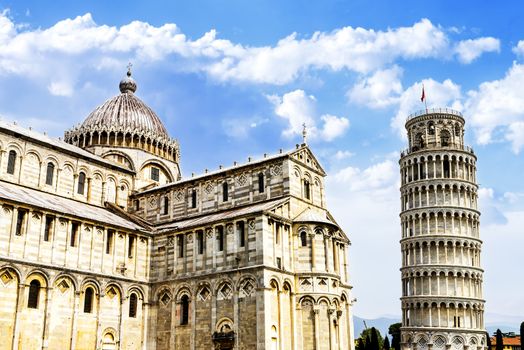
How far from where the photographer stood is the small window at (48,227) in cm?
4116

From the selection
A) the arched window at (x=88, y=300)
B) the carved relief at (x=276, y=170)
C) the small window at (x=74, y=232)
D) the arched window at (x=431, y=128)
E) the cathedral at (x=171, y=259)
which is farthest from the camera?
the arched window at (x=431, y=128)

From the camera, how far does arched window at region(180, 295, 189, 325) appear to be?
44.6 meters

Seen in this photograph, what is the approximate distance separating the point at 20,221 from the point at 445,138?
6031 centimetres

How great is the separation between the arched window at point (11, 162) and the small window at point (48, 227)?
6.94 meters

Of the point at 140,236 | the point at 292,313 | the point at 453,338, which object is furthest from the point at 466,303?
the point at 140,236

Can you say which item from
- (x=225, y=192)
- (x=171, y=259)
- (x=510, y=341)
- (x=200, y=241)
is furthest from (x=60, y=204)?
(x=510, y=341)

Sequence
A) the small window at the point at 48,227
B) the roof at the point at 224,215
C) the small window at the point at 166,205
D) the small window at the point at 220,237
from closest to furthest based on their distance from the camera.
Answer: the small window at the point at 48,227, the roof at the point at 224,215, the small window at the point at 220,237, the small window at the point at 166,205

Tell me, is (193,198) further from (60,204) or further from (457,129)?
(457,129)

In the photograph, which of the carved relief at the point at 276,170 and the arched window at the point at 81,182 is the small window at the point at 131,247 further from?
the carved relief at the point at 276,170

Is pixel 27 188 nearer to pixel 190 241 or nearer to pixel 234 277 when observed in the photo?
pixel 190 241

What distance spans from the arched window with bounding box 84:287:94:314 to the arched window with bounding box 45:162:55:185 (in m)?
10.3

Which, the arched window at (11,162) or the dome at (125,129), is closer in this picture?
the arched window at (11,162)

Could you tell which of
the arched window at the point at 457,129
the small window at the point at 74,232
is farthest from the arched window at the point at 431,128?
the small window at the point at 74,232

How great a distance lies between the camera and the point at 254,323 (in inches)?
1601
